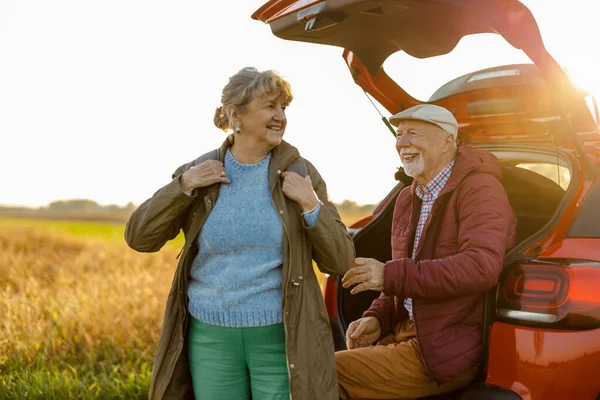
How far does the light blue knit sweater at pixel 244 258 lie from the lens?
8.25ft

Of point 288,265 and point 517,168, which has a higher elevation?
point 517,168

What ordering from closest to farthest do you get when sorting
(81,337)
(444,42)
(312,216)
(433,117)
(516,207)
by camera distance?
(312,216), (433,117), (444,42), (516,207), (81,337)

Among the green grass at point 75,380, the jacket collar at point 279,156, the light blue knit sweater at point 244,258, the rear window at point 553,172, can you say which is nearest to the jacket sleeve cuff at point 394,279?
the light blue knit sweater at point 244,258

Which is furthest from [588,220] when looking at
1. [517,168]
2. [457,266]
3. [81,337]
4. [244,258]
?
[81,337]

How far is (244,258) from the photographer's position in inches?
99.5

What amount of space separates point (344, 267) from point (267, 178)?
45 cm

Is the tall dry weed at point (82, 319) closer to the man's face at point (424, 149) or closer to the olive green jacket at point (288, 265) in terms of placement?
the olive green jacket at point (288, 265)

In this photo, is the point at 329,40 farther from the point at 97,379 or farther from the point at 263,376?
the point at 97,379

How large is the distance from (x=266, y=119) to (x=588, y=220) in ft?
4.38

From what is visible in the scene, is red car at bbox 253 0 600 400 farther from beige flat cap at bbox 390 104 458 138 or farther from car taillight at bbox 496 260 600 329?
beige flat cap at bbox 390 104 458 138

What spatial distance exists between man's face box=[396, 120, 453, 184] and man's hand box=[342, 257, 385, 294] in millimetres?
525

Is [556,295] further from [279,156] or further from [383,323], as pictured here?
[279,156]

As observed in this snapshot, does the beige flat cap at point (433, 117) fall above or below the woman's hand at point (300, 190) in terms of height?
above

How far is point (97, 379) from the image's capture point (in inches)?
182
